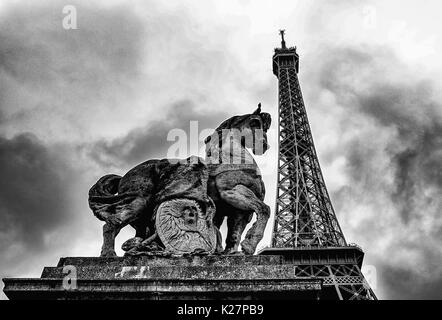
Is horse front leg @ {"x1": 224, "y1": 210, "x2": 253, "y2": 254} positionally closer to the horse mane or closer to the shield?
the shield

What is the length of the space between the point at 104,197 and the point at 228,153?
212cm

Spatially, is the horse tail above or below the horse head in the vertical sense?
below

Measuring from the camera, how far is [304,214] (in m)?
56.3

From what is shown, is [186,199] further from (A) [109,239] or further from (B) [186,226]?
(A) [109,239]

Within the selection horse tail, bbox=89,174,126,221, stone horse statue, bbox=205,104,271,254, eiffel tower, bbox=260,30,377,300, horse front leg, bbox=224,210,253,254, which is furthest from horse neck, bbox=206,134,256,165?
eiffel tower, bbox=260,30,377,300

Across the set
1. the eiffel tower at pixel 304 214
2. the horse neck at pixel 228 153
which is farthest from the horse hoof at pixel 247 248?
the eiffel tower at pixel 304 214

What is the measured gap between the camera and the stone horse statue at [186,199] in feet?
23.3

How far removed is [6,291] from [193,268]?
227 centimetres

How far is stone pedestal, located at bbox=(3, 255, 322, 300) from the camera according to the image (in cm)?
580

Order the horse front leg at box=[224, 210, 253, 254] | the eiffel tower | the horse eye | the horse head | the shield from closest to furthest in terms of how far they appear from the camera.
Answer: the shield → the horse front leg at box=[224, 210, 253, 254] → the horse head → the horse eye → the eiffel tower

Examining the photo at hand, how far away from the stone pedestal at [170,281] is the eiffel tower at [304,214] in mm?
29732

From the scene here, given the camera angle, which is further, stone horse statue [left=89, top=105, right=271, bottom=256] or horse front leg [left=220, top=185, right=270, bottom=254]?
horse front leg [left=220, top=185, right=270, bottom=254]

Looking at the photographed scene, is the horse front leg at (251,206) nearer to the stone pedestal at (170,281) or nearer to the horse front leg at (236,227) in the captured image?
the horse front leg at (236,227)
